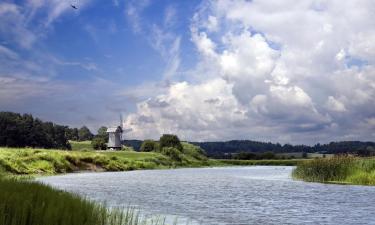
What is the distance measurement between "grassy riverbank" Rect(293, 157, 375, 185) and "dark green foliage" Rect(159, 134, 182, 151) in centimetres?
13644

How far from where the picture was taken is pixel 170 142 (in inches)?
7618

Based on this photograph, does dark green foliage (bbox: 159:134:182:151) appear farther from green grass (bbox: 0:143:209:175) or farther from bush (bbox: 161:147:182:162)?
green grass (bbox: 0:143:209:175)

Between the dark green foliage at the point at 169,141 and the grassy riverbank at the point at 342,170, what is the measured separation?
13644 cm

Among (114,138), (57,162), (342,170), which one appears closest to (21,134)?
(114,138)

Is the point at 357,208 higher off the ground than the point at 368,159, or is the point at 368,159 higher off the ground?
the point at 368,159

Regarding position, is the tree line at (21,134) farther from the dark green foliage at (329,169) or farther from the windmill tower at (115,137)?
the dark green foliage at (329,169)

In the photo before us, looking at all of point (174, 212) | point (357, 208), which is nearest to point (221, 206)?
point (174, 212)

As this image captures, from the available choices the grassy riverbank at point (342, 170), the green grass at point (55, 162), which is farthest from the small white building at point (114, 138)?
the grassy riverbank at point (342, 170)

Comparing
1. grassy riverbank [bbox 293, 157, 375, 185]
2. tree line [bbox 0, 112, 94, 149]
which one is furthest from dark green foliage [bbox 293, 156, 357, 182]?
tree line [bbox 0, 112, 94, 149]

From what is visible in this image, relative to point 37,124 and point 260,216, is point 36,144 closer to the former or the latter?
point 37,124

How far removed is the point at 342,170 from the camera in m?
51.3

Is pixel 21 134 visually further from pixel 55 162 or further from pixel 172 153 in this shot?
pixel 55 162

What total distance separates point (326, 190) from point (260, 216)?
17.6 metres

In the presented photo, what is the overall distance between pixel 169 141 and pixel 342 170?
14380 cm
